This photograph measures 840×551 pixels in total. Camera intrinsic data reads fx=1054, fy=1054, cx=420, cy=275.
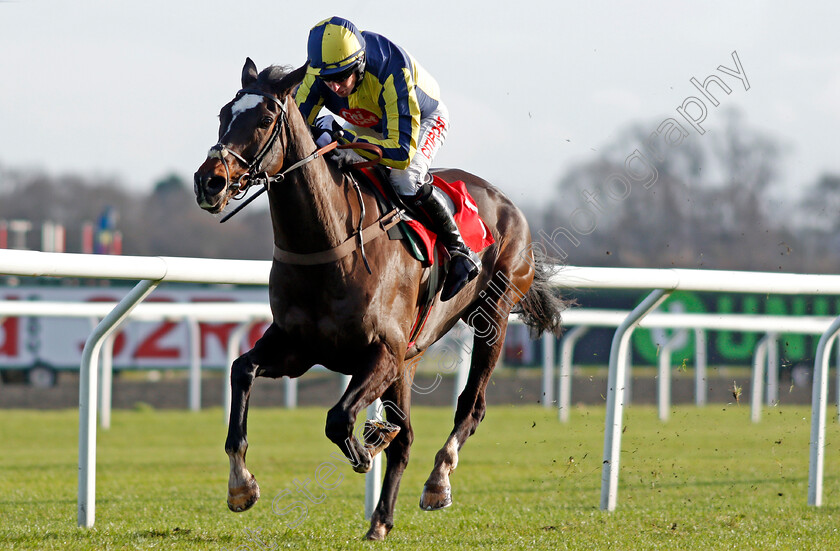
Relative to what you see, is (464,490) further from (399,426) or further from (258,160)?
(258,160)

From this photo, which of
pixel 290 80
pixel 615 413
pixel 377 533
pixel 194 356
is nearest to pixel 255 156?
pixel 290 80

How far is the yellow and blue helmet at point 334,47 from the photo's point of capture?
3.68 m

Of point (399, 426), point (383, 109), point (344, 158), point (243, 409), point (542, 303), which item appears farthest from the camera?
point (542, 303)

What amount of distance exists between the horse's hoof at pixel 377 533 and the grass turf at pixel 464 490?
0.07 m

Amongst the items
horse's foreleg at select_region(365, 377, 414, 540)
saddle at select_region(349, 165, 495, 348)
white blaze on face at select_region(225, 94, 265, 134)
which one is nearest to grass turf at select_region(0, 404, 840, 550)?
horse's foreleg at select_region(365, 377, 414, 540)

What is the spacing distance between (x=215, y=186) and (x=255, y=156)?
9.4 inches

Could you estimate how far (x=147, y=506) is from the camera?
4.96 metres

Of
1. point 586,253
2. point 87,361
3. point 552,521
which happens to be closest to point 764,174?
point 586,253

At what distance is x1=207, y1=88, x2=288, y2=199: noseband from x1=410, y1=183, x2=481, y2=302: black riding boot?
811mm

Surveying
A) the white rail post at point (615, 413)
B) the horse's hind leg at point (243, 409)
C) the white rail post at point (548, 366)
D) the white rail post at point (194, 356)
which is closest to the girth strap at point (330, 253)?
the horse's hind leg at point (243, 409)

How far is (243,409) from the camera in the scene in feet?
11.6

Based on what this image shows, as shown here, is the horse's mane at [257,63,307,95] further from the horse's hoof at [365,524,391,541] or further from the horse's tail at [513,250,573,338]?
the horse's tail at [513,250,573,338]

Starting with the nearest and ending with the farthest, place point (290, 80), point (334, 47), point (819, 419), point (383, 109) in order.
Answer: point (290, 80), point (334, 47), point (383, 109), point (819, 419)

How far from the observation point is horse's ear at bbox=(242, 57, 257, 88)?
3445mm
